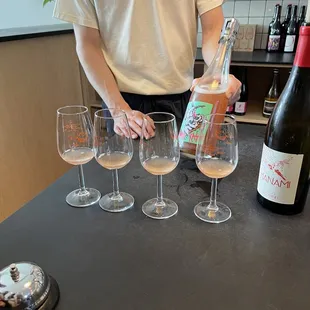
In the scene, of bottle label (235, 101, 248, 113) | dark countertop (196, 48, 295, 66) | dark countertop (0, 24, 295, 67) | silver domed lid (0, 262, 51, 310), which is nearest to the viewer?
silver domed lid (0, 262, 51, 310)

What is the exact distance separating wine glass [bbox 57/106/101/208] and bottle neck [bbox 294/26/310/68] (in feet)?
1.27

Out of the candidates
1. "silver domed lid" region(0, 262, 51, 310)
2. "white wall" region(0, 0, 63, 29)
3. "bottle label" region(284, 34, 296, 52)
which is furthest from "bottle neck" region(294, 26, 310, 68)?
"white wall" region(0, 0, 63, 29)

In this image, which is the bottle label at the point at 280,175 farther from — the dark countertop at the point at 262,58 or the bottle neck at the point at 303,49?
the dark countertop at the point at 262,58

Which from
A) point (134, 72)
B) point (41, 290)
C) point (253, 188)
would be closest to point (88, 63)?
point (134, 72)

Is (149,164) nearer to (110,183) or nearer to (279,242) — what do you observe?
(110,183)

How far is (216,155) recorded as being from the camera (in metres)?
0.57

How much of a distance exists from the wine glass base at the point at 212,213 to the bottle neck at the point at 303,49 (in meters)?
0.28

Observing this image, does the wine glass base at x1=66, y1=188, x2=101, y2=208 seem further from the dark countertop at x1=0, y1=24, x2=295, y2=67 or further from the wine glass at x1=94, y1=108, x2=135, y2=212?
the dark countertop at x1=0, y1=24, x2=295, y2=67

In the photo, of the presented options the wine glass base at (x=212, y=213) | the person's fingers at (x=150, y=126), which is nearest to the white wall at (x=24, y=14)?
the person's fingers at (x=150, y=126)

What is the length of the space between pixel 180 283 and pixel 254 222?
189 millimetres

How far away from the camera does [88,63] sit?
1061 millimetres

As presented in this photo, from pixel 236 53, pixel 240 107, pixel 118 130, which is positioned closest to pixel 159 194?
pixel 118 130

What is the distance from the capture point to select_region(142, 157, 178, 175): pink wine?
1.88 feet

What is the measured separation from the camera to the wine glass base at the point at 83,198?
600mm
